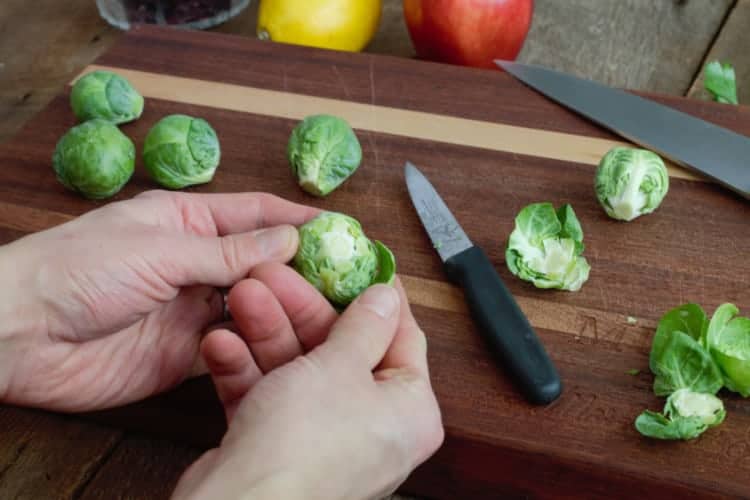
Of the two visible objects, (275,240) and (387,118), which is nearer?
(275,240)

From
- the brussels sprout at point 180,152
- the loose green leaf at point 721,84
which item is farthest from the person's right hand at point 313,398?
the loose green leaf at point 721,84

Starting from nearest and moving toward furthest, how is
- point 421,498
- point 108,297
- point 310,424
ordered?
point 310,424 < point 108,297 < point 421,498

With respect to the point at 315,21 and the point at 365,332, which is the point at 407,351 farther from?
the point at 315,21

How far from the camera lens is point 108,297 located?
1.30 metres

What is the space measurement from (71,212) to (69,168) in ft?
0.33

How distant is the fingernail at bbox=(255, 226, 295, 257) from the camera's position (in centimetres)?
137

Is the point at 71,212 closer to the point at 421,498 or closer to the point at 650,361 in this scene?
the point at 421,498

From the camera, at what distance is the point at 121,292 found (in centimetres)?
130

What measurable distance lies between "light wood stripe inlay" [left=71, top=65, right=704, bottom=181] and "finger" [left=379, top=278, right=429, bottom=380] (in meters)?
0.73

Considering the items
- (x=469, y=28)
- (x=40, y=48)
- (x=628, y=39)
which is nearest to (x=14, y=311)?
(x=469, y=28)

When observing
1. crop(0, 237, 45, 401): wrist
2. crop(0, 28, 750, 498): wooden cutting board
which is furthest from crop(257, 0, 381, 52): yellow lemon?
crop(0, 237, 45, 401): wrist

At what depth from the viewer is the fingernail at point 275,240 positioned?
1366 millimetres

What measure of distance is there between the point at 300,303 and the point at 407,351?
198mm

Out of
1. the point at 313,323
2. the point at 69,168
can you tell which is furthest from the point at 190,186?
the point at 313,323
